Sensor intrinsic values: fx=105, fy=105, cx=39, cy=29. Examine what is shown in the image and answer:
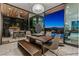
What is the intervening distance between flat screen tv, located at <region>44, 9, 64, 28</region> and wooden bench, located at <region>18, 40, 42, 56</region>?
0.49m

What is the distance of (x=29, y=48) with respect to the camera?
205 centimetres

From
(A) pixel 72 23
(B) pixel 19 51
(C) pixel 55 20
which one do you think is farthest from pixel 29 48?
(A) pixel 72 23

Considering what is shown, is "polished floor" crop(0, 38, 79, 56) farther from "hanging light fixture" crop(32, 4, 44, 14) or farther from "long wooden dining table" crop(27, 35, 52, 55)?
"hanging light fixture" crop(32, 4, 44, 14)

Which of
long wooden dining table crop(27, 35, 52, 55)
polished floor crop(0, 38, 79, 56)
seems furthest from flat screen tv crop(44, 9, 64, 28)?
polished floor crop(0, 38, 79, 56)

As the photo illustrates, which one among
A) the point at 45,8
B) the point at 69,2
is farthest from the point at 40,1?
the point at 69,2

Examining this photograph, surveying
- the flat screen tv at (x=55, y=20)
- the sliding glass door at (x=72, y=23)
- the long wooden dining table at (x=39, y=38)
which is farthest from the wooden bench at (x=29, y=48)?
the sliding glass door at (x=72, y=23)

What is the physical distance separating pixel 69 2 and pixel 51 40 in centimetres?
83

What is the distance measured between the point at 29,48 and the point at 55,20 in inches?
29.6

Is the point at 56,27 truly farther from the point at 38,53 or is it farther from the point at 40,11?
the point at 38,53

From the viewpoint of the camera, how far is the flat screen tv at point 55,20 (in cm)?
205

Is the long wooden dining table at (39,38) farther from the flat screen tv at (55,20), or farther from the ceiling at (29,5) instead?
the ceiling at (29,5)

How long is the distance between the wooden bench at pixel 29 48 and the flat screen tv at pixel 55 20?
492 mm

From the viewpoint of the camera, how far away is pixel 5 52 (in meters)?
2.05

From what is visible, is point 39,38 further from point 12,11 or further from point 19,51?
point 12,11
